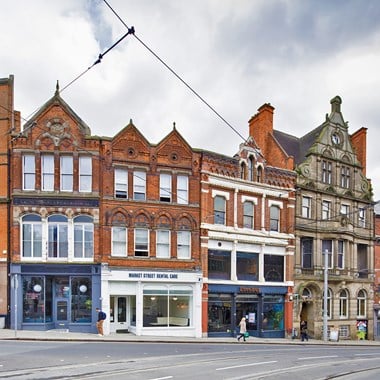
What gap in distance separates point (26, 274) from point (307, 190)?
21.4 metres

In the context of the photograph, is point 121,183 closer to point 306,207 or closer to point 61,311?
point 61,311

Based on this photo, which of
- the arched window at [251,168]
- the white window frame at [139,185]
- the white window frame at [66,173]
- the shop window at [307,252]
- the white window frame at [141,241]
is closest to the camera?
the white window frame at [66,173]

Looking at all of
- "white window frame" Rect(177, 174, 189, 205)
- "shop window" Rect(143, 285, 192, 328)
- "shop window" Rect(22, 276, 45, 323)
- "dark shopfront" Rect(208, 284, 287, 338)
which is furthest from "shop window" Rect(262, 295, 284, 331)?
"shop window" Rect(22, 276, 45, 323)

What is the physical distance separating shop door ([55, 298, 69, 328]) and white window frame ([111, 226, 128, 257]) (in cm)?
407

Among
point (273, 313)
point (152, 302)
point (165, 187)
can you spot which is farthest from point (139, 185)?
point (273, 313)

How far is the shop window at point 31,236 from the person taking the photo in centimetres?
2652

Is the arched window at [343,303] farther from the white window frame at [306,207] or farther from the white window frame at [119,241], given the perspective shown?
the white window frame at [119,241]

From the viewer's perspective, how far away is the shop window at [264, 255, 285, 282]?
32688 millimetres

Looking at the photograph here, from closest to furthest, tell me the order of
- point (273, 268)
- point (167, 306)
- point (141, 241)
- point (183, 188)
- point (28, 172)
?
point (28, 172), point (141, 241), point (167, 306), point (183, 188), point (273, 268)

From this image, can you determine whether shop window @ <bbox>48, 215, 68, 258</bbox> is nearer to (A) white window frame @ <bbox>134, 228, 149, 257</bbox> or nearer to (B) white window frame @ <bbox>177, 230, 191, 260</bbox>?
(A) white window frame @ <bbox>134, 228, 149, 257</bbox>

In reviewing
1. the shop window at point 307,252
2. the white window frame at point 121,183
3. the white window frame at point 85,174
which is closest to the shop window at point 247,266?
the shop window at point 307,252

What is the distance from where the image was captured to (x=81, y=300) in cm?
2670

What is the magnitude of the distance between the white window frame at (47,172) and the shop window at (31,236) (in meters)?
1.85

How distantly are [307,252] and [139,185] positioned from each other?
586 inches
